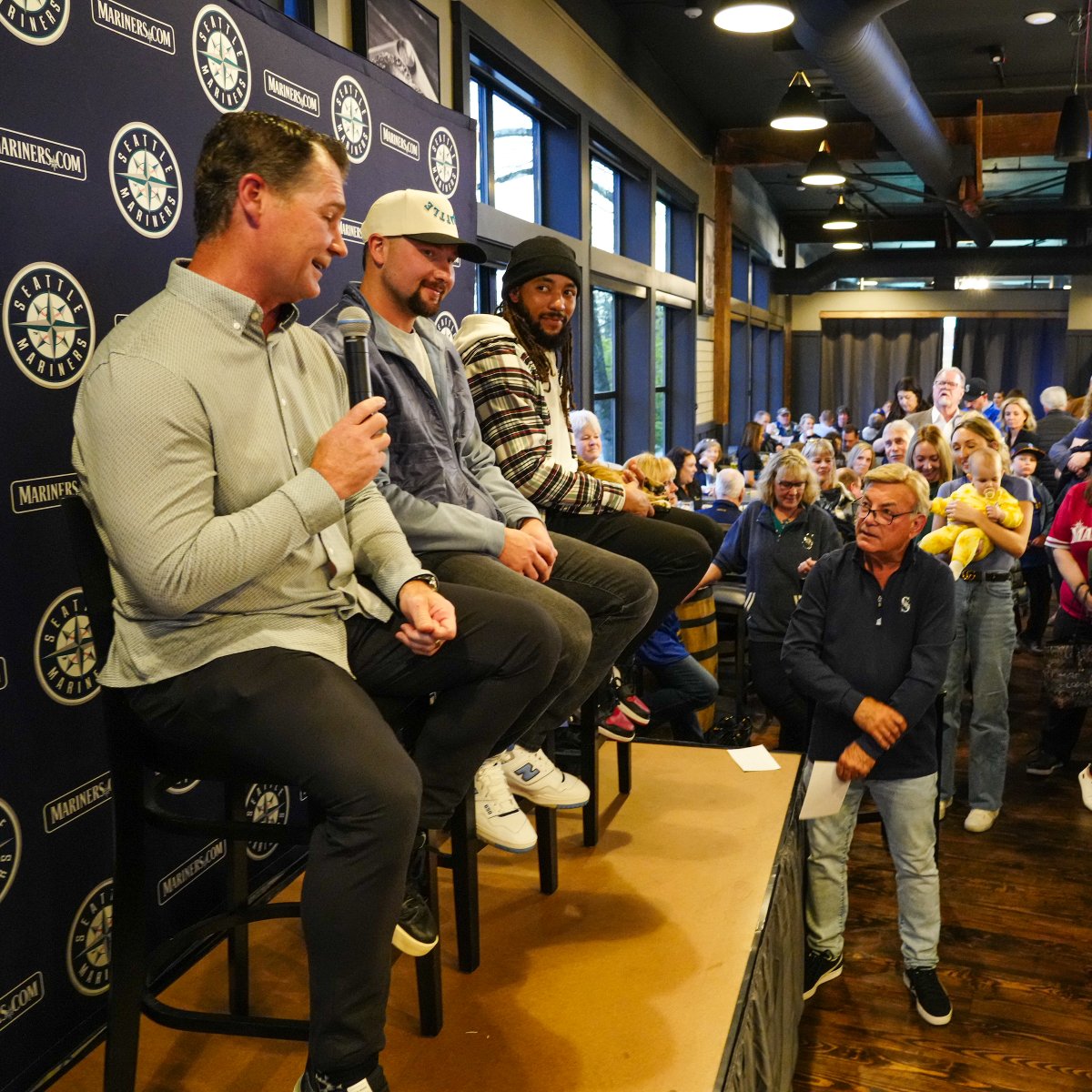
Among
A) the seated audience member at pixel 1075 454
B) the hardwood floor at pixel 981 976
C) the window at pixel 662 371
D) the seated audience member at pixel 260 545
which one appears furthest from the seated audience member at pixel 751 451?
the seated audience member at pixel 260 545

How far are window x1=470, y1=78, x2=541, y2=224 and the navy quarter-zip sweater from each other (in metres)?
2.82

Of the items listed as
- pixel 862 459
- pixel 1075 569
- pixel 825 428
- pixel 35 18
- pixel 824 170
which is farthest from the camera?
pixel 825 428

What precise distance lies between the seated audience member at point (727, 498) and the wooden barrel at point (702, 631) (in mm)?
1295

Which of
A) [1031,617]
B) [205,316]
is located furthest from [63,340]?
[1031,617]

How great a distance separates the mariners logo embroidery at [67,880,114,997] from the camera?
171 cm

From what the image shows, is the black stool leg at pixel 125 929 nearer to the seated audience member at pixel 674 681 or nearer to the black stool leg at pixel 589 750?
the black stool leg at pixel 589 750

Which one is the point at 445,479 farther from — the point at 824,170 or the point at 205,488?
the point at 824,170

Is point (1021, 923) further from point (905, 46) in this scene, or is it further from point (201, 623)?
point (905, 46)

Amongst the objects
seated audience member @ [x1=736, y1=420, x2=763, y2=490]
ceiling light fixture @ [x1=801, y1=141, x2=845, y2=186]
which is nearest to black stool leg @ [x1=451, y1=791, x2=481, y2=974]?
ceiling light fixture @ [x1=801, y1=141, x2=845, y2=186]

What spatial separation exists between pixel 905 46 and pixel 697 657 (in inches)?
209

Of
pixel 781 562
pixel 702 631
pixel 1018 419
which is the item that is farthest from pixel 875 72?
pixel 702 631

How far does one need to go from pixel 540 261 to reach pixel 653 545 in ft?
2.27

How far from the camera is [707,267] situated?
9.70m

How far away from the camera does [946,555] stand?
398 centimetres
